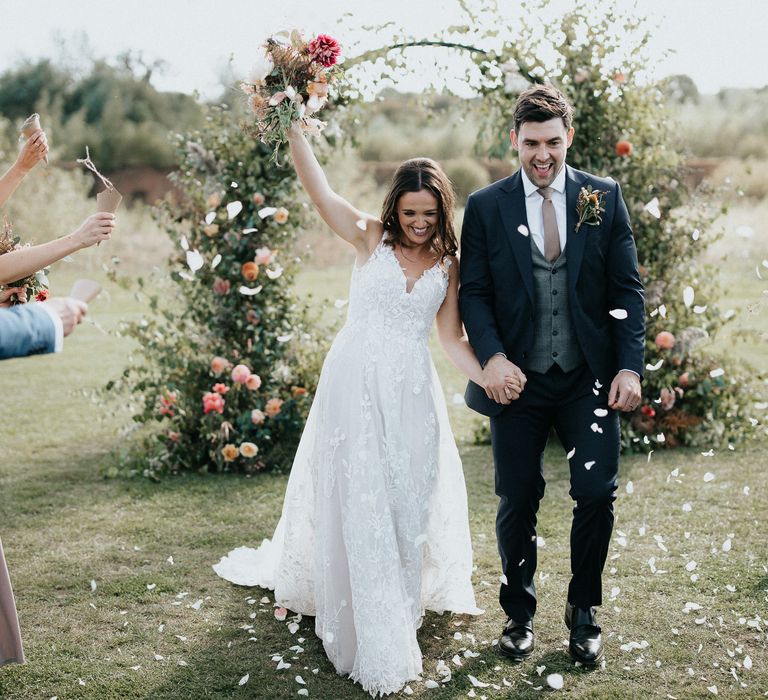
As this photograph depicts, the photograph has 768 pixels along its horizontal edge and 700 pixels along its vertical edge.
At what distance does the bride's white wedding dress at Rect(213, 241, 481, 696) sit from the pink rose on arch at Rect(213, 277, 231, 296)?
2.77m

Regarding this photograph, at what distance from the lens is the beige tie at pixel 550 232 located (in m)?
3.70

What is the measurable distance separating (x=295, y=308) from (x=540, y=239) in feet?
11.8

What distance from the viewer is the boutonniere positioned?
3.67 m

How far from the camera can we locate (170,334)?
6969mm

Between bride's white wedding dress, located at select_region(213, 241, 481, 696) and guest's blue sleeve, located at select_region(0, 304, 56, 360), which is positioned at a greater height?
guest's blue sleeve, located at select_region(0, 304, 56, 360)

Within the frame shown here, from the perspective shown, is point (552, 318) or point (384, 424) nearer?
point (552, 318)

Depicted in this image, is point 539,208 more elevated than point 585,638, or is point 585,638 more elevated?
point 539,208

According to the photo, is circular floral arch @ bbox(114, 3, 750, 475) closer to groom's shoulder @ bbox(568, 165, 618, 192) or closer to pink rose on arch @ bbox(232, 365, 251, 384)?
pink rose on arch @ bbox(232, 365, 251, 384)

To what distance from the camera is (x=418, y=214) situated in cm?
385

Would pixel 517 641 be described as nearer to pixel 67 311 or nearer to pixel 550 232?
pixel 550 232

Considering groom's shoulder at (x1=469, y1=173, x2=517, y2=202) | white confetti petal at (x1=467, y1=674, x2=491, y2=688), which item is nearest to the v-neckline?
groom's shoulder at (x1=469, y1=173, x2=517, y2=202)

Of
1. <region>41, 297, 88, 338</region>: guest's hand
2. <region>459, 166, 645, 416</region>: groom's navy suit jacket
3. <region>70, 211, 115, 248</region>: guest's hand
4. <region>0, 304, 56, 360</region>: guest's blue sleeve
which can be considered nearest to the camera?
<region>0, 304, 56, 360</region>: guest's blue sleeve

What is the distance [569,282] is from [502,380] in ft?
1.61

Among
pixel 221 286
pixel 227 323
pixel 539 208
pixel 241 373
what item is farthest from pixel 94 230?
pixel 227 323
